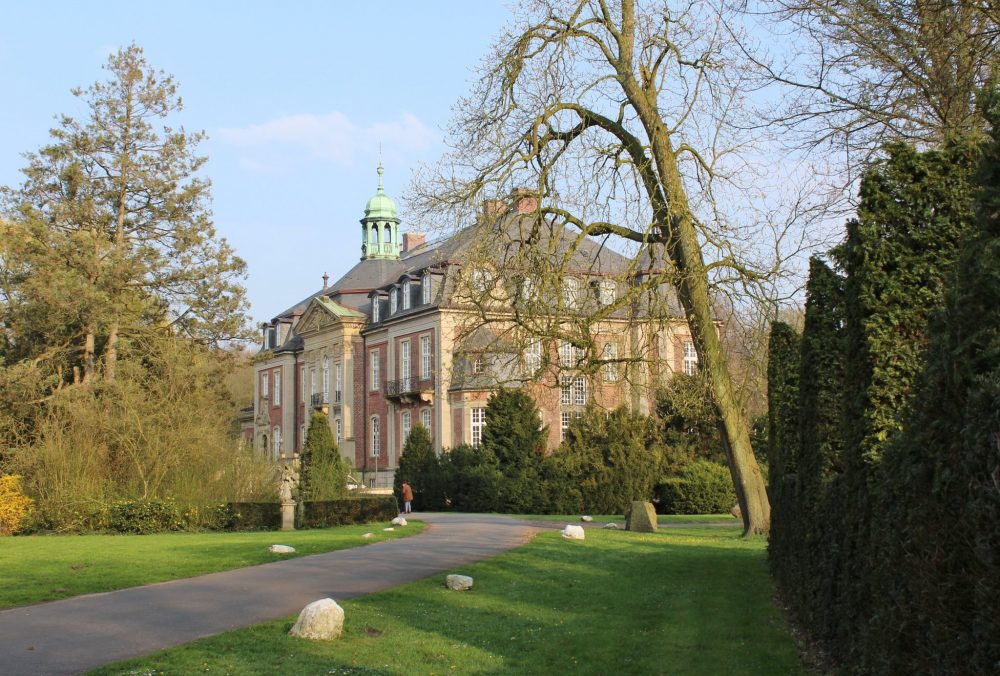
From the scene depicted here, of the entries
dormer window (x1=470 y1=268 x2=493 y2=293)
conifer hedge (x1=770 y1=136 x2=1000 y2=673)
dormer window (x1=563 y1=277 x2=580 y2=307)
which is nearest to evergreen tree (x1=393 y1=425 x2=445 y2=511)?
dormer window (x1=563 y1=277 x2=580 y2=307)

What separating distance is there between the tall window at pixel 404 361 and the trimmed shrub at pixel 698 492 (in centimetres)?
2108

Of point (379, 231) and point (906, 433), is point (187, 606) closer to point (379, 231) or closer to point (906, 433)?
point (906, 433)

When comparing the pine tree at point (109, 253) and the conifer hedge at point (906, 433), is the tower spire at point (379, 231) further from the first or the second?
the conifer hedge at point (906, 433)

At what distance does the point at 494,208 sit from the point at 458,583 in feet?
29.7

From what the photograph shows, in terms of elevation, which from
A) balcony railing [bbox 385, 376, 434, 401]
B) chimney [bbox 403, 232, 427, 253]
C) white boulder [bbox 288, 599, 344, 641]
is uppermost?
chimney [bbox 403, 232, 427, 253]

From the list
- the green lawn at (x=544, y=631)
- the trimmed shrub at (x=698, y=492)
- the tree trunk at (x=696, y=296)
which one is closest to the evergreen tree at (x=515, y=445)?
the trimmed shrub at (x=698, y=492)

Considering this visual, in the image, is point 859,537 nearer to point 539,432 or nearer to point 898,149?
point 898,149

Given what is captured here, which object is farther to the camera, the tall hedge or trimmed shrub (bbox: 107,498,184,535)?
trimmed shrub (bbox: 107,498,184,535)

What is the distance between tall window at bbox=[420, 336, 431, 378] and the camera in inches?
2063

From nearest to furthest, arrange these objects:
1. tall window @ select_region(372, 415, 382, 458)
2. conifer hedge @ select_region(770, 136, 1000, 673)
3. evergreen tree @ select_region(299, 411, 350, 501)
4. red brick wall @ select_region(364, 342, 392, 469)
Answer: conifer hedge @ select_region(770, 136, 1000, 673), evergreen tree @ select_region(299, 411, 350, 501), red brick wall @ select_region(364, 342, 392, 469), tall window @ select_region(372, 415, 382, 458)

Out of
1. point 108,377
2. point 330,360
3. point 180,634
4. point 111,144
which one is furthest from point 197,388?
point 330,360

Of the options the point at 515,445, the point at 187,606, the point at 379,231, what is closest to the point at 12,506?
the point at 187,606

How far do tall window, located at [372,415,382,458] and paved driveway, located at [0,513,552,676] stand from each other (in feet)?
127

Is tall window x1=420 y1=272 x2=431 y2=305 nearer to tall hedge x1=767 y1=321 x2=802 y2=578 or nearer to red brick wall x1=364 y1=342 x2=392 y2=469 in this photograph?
red brick wall x1=364 y1=342 x2=392 y2=469
